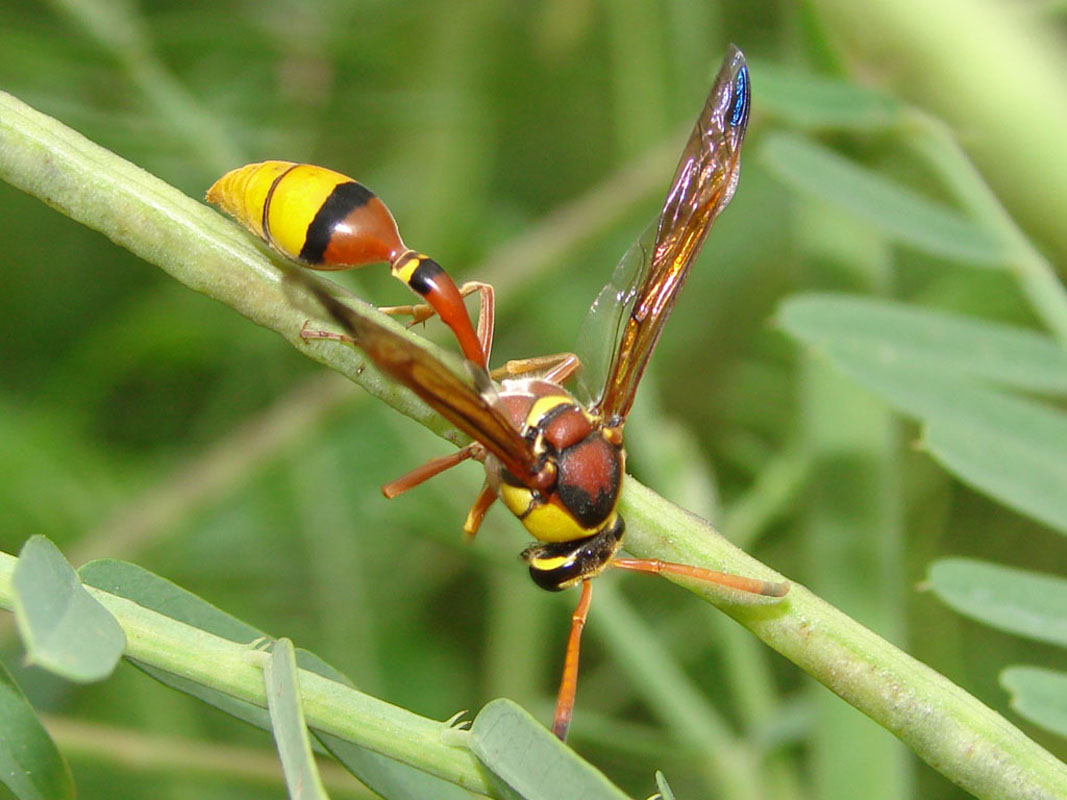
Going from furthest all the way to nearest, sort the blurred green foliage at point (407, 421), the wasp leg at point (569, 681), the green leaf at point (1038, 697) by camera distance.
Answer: the blurred green foliage at point (407, 421) < the green leaf at point (1038, 697) < the wasp leg at point (569, 681)

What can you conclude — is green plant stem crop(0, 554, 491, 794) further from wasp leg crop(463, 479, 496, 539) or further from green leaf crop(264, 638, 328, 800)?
wasp leg crop(463, 479, 496, 539)

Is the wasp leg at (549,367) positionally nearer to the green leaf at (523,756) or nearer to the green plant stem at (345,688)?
the green plant stem at (345,688)

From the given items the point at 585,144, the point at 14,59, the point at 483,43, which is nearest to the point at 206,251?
the point at 14,59

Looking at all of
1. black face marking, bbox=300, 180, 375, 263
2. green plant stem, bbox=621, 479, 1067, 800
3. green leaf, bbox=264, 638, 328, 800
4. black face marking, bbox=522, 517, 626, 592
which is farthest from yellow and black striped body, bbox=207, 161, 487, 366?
green leaf, bbox=264, 638, 328, 800

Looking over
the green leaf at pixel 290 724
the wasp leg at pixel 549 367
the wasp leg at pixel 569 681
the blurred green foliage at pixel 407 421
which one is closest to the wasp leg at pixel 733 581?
the wasp leg at pixel 569 681

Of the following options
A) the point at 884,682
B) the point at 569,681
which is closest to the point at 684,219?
the point at 569,681

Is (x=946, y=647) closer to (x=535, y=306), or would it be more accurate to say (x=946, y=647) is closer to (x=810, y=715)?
(x=810, y=715)
